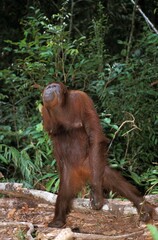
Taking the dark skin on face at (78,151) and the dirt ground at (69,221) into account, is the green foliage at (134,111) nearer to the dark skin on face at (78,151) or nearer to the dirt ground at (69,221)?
the dirt ground at (69,221)

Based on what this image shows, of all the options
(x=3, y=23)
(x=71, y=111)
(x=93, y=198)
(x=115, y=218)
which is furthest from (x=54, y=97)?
(x=3, y=23)

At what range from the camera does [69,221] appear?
159 inches

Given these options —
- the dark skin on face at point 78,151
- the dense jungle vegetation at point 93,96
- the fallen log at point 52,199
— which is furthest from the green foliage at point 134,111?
the dark skin on face at point 78,151

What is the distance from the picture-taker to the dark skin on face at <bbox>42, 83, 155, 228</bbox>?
12.2ft

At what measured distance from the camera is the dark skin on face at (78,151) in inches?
146

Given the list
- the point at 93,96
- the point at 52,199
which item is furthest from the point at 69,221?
the point at 93,96

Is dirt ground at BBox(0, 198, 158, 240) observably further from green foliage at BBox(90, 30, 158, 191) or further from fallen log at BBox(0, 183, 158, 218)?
green foliage at BBox(90, 30, 158, 191)

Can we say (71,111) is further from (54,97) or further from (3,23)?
(3,23)

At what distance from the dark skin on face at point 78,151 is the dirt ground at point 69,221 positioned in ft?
0.57

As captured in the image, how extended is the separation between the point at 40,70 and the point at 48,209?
1923 millimetres

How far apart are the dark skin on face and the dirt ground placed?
0.57 feet

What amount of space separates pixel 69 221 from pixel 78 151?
2.16 ft

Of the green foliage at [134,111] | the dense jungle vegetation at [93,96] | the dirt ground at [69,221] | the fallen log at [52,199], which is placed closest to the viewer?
the dirt ground at [69,221]

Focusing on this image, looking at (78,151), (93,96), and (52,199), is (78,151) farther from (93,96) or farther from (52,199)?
(93,96)
